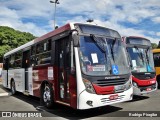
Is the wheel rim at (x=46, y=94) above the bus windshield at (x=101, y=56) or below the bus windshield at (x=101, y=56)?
below

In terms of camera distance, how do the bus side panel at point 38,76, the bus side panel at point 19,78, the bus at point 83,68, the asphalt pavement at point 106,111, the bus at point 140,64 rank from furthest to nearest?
the bus side panel at point 19,78
the bus at point 140,64
the bus side panel at point 38,76
the asphalt pavement at point 106,111
the bus at point 83,68

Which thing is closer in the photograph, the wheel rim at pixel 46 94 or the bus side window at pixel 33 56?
the wheel rim at pixel 46 94

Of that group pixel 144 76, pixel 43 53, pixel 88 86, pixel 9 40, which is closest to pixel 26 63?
pixel 43 53

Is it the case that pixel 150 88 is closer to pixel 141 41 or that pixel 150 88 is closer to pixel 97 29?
pixel 141 41

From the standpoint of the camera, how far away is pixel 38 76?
10.4 m

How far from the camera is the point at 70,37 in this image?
7.96 metres

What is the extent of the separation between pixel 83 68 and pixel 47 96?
8.78 feet

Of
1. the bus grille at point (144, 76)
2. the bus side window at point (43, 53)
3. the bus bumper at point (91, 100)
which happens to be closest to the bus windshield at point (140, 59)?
the bus grille at point (144, 76)

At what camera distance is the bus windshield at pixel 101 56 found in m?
7.54

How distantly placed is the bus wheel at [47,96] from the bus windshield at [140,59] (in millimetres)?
3721

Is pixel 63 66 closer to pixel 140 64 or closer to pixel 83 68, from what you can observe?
pixel 83 68

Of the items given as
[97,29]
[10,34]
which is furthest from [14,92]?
[10,34]

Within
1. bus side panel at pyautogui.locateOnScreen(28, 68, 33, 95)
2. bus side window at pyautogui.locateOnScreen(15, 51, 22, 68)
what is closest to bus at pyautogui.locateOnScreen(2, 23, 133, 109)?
bus side panel at pyautogui.locateOnScreen(28, 68, 33, 95)

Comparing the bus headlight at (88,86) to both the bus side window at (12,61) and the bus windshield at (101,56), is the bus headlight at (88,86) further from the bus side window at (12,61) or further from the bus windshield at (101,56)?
the bus side window at (12,61)
